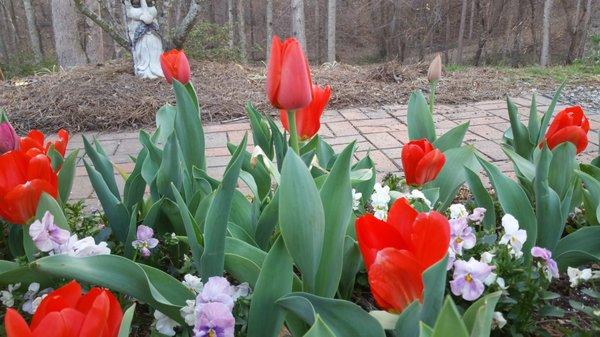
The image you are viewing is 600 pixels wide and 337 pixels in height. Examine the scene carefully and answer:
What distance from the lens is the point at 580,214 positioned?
1.66m

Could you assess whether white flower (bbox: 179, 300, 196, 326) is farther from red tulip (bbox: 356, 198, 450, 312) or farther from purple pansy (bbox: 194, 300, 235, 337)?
red tulip (bbox: 356, 198, 450, 312)

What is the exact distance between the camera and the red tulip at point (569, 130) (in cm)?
140

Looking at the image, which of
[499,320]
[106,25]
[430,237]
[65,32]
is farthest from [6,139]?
[65,32]

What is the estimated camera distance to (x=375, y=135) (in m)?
3.62

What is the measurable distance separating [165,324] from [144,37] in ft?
16.7

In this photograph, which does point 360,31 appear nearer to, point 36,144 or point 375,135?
point 375,135

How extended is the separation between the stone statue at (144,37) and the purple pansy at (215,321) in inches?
191

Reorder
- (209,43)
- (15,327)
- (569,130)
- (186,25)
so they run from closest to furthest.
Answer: (15,327), (569,130), (186,25), (209,43)

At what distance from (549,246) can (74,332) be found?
1.11 metres

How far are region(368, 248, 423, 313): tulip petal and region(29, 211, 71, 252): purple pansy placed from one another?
0.60 m

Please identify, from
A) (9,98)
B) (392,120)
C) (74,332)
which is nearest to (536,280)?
(74,332)

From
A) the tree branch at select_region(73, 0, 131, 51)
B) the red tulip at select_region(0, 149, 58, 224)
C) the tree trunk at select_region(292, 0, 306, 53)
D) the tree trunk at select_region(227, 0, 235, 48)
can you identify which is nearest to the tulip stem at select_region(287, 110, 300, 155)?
the red tulip at select_region(0, 149, 58, 224)

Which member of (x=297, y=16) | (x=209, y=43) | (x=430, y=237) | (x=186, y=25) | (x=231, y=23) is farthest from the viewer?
(x=231, y=23)

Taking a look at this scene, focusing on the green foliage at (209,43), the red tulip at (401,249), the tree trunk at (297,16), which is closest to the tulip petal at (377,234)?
the red tulip at (401,249)
